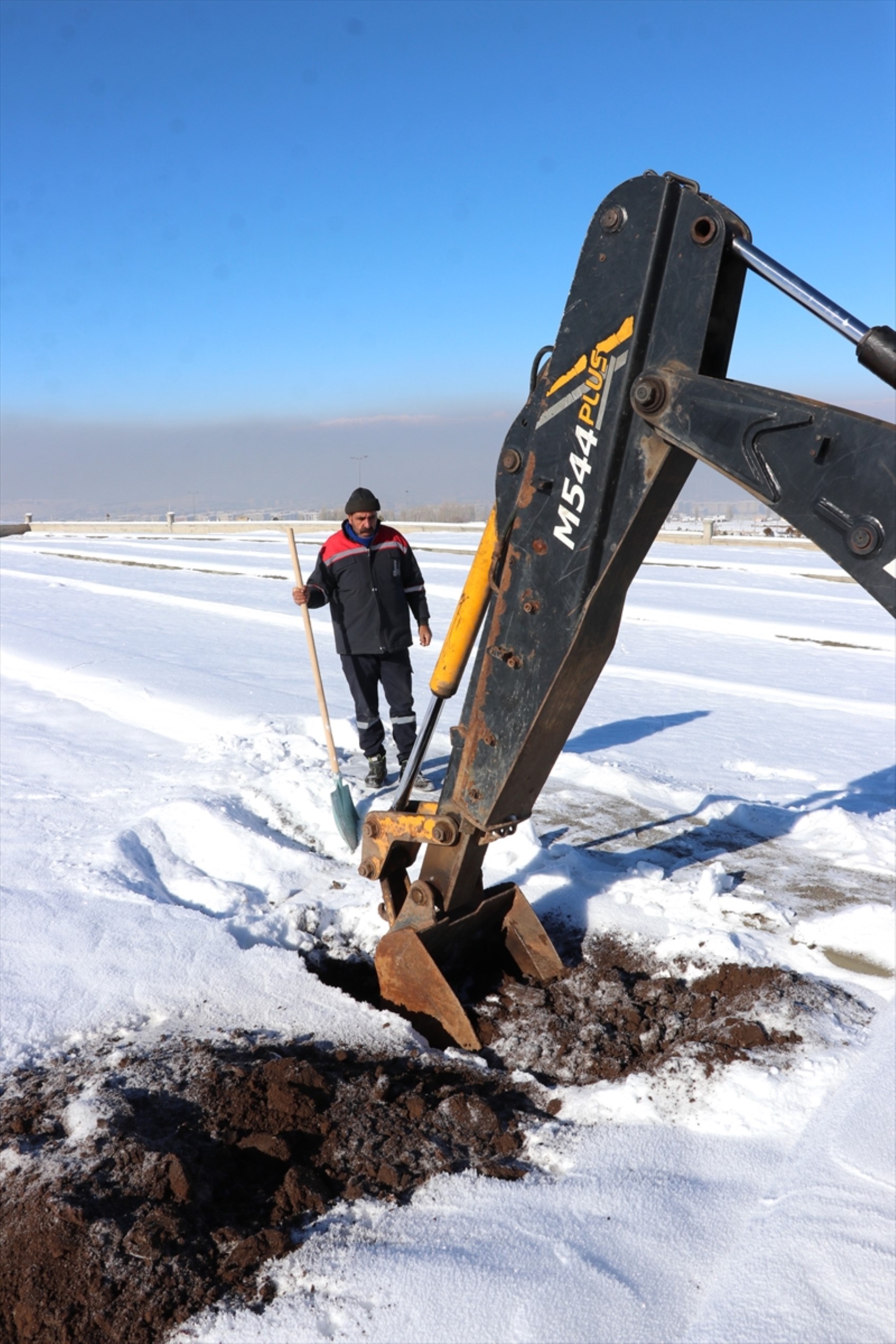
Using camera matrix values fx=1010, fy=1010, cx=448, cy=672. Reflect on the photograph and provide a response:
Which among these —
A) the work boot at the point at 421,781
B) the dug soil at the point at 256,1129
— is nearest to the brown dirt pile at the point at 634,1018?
the dug soil at the point at 256,1129

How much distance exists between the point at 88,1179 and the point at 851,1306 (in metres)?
1.78

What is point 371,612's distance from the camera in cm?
617

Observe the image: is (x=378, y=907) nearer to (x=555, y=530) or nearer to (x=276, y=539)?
(x=555, y=530)

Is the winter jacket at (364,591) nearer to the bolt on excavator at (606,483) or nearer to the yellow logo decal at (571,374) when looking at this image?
the bolt on excavator at (606,483)

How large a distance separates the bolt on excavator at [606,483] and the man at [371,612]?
284cm

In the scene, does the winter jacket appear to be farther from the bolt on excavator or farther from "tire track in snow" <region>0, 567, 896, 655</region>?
"tire track in snow" <region>0, 567, 896, 655</region>

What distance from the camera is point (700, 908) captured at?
436 cm

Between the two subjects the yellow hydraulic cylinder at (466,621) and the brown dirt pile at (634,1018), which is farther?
the brown dirt pile at (634,1018)

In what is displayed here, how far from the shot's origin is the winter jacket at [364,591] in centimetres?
618

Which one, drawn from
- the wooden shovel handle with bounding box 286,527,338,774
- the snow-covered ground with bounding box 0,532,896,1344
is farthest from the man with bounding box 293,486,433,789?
the snow-covered ground with bounding box 0,532,896,1344

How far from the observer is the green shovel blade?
5.10 metres

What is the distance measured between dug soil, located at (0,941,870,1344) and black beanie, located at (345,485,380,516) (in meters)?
3.29

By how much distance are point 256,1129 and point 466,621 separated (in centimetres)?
153

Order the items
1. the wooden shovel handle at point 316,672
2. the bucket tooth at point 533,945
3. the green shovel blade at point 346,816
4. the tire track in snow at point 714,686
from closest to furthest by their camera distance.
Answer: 1. the bucket tooth at point 533,945
2. the green shovel blade at point 346,816
3. the wooden shovel handle at point 316,672
4. the tire track in snow at point 714,686
